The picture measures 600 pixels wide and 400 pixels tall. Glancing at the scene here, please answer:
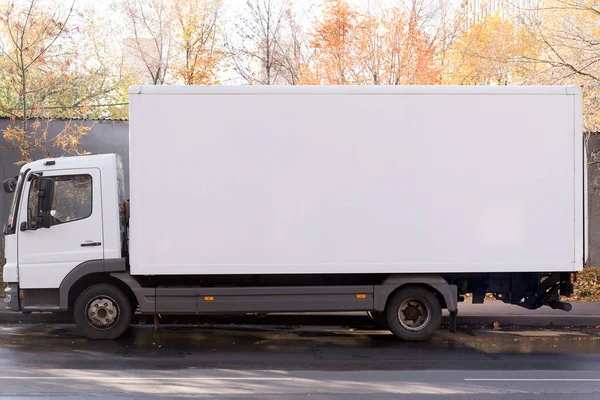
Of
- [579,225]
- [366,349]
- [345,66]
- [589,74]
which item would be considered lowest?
[366,349]

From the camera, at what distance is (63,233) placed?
9.23m

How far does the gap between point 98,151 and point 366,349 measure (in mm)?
11111

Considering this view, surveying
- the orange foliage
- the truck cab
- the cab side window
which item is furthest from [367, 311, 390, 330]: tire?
the orange foliage

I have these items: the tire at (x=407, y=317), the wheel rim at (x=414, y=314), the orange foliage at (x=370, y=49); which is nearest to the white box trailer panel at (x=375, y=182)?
the tire at (x=407, y=317)

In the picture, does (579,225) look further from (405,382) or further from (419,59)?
(419,59)

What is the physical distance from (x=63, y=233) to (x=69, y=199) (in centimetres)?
46

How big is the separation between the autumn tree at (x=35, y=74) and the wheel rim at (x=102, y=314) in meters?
7.41

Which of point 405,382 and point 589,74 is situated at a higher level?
point 589,74

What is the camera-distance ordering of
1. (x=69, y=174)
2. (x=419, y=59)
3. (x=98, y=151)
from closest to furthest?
(x=69, y=174) < (x=98, y=151) < (x=419, y=59)

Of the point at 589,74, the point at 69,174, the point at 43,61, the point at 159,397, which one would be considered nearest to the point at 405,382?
the point at 159,397

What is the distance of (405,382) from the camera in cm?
721

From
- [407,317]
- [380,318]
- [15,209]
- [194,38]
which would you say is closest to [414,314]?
[407,317]

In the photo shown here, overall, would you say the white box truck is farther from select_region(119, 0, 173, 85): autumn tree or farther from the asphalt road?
select_region(119, 0, 173, 85): autumn tree

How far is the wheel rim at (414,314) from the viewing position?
9422 mm
